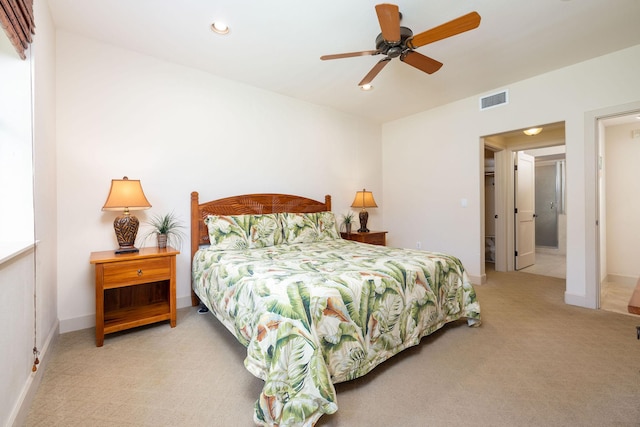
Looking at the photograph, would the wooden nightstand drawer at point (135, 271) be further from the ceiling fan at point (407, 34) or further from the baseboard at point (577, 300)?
the baseboard at point (577, 300)

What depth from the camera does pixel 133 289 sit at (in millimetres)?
2637

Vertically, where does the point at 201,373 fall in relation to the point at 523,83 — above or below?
below

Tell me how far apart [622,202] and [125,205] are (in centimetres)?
598

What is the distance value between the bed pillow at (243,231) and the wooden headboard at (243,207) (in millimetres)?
148

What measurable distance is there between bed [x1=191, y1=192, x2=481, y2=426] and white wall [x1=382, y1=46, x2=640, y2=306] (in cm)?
167

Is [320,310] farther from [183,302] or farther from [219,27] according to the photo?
[219,27]

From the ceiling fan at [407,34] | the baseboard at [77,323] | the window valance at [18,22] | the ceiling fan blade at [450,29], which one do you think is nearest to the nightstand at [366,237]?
the ceiling fan at [407,34]

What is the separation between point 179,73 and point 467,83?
3369 mm

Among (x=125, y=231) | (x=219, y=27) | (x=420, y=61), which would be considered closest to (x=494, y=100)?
(x=420, y=61)

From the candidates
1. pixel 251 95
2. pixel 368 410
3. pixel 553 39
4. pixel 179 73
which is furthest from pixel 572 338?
pixel 179 73

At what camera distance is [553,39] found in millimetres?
2514

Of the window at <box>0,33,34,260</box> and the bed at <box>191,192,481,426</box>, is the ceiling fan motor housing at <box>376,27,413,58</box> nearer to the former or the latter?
the bed at <box>191,192,481,426</box>

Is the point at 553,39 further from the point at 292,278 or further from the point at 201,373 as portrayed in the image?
the point at 201,373

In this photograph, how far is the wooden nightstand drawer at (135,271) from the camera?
2154 mm
